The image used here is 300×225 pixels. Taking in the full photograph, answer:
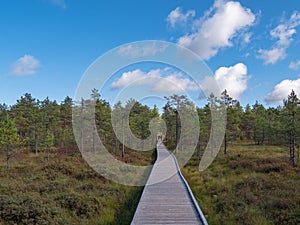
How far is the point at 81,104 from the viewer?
3178cm

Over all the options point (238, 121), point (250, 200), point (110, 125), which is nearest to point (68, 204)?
point (250, 200)

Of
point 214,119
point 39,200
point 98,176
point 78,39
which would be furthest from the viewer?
point 214,119

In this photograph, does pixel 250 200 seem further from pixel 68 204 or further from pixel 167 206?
pixel 68 204

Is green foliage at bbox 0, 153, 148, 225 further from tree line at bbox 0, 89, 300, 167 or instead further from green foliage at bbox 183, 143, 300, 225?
tree line at bbox 0, 89, 300, 167

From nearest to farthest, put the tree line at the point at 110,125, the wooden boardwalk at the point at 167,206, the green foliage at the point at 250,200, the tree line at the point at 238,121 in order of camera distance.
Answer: the wooden boardwalk at the point at 167,206
the green foliage at the point at 250,200
the tree line at the point at 238,121
the tree line at the point at 110,125

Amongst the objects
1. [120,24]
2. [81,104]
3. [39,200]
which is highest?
[120,24]

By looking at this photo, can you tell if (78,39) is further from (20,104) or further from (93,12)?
(20,104)

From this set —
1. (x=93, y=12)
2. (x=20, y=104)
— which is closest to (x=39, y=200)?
(x=93, y=12)

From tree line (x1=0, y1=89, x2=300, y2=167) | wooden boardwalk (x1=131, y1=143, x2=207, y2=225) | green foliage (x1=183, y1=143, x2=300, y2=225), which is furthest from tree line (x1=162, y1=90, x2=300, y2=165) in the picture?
wooden boardwalk (x1=131, y1=143, x2=207, y2=225)

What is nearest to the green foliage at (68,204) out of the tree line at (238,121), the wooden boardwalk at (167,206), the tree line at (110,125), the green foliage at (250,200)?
the wooden boardwalk at (167,206)

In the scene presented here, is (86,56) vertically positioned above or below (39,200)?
above

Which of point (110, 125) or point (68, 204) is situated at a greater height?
point (110, 125)

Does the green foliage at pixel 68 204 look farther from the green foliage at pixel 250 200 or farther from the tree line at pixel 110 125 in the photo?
the tree line at pixel 110 125

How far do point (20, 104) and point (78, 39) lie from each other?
27.9 m
